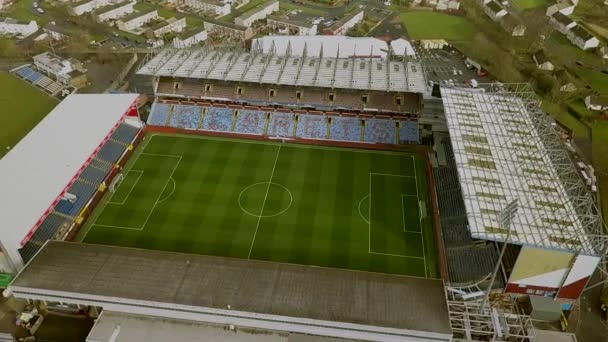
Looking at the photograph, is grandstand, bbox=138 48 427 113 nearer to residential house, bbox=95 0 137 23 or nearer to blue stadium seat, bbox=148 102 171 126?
blue stadium seat, bbox=148 102 171 126

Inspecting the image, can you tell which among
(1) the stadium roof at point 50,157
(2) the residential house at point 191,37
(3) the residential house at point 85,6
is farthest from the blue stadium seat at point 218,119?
(3) the residential house at point 85,6

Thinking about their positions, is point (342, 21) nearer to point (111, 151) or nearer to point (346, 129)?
point (346, 129)

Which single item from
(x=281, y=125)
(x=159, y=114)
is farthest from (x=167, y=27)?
(x=281, y=125)

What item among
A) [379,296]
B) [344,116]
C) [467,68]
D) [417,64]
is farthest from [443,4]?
[379,296]

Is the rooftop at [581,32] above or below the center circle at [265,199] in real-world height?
above

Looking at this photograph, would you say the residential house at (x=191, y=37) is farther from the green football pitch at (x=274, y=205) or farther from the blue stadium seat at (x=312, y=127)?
the blue stadium seat at (x=312, y=127)

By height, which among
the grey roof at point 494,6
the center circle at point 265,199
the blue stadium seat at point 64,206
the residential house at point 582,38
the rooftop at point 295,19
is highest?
the grey roof at point 494,6
